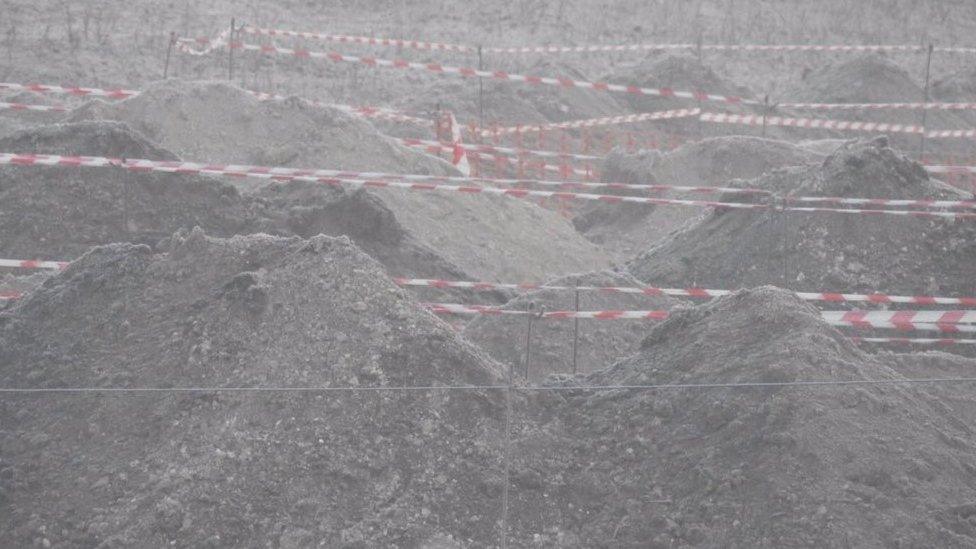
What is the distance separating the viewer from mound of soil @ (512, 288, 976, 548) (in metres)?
6.98

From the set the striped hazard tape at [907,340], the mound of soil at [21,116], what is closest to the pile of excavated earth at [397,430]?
the striped hazard tape at [907,340]

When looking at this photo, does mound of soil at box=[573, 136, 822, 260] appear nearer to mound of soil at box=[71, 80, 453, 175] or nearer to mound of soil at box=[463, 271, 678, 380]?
mound of soil at box=[71, 80, 453, 175]

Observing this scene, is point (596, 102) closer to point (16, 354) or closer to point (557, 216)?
point (557, 216)

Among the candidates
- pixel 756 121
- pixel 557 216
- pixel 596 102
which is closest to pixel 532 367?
pixel 557 216

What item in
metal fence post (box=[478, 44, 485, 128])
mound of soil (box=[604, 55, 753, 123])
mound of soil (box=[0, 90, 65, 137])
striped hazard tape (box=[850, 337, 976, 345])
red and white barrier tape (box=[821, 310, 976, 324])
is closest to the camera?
red and white barrier tape (box=[821, 310, 976, 324])

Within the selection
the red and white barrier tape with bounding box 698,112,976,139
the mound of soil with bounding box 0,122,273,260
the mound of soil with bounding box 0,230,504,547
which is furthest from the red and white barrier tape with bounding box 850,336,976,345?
the red and white barrier tape with bounding box 698,112,976,139

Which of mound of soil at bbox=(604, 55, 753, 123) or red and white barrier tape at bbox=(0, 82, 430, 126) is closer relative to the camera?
red and white barrier tape at bbox=(0, 82, 430, 126)

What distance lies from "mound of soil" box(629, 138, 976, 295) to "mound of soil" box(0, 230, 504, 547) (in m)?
5.71

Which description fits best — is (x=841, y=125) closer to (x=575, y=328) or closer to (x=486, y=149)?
(x=486, y=149)

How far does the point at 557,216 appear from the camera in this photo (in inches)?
705

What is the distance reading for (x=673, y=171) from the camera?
66.9ft

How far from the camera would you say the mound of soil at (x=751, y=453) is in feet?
22.9

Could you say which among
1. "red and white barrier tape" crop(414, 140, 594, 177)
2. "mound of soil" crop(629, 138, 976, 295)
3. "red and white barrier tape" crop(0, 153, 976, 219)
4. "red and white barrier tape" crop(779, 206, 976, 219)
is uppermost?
"red and white barrier tape" crop(0, 153, 976, 219)

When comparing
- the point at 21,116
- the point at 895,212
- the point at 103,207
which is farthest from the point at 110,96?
the point at 895,212
